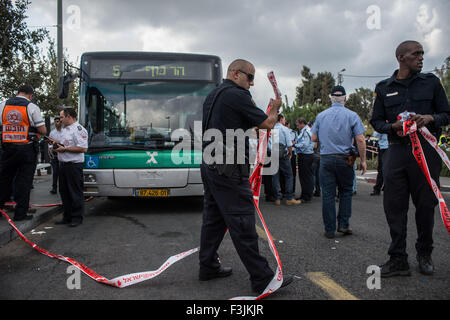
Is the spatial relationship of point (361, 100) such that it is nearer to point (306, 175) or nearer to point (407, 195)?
point (306, 175)

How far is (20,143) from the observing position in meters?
5.81

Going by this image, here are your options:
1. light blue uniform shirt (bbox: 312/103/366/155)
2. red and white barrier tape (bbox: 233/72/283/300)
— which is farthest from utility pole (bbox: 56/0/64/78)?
red and white barrier tape (bbox: 233/72/283/300)

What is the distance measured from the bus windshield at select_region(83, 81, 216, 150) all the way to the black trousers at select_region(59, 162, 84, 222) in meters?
0.84

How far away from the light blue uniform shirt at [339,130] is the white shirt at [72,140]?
364cm

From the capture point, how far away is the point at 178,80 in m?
7.32

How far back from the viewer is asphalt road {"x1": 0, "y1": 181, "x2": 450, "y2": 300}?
10.6 ft

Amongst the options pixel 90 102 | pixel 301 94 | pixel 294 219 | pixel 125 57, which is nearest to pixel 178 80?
pixel 125 57

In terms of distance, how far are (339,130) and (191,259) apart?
2.59 m

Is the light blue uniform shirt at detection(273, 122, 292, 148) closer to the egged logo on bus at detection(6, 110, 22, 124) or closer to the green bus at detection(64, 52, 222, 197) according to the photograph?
the green bus at detection(64, 52, 222, 197)

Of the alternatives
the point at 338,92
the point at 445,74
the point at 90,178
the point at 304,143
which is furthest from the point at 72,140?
the point at 445,74

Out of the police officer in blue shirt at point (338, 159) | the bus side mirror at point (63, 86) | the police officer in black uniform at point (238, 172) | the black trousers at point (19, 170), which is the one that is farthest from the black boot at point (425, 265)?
the bus side mirror at point (63, 86)

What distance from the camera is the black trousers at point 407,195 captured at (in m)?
3.59
